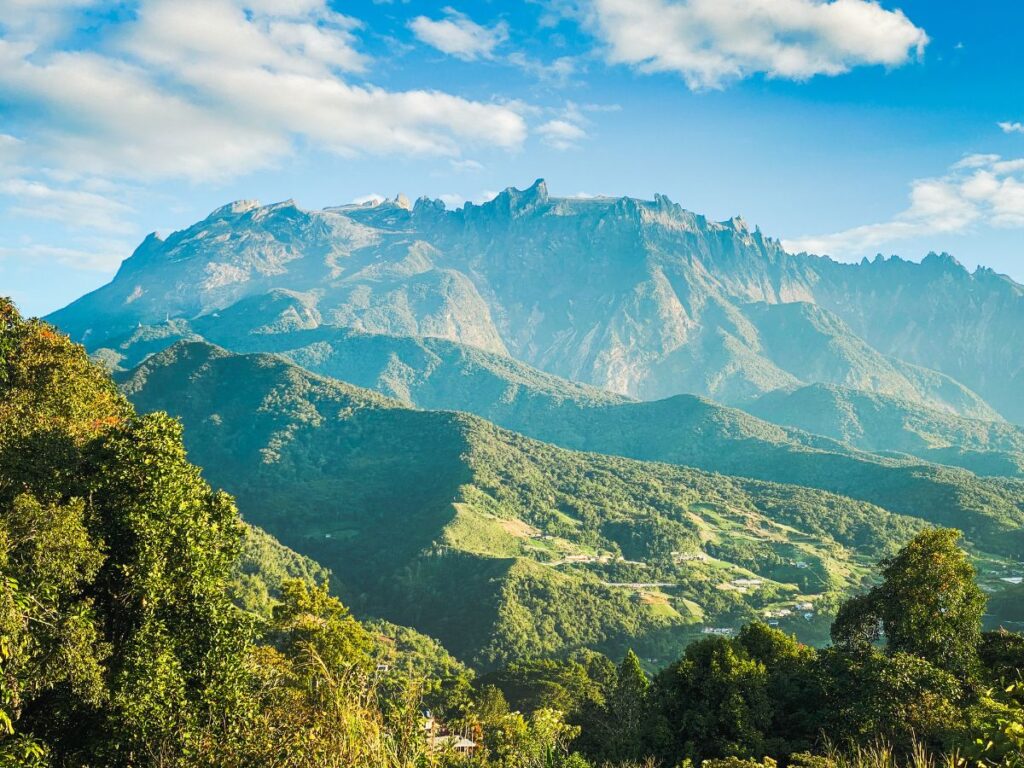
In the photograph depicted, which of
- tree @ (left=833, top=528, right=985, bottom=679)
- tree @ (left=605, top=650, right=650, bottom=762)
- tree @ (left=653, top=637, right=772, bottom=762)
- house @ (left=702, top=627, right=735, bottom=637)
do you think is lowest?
house @ (left=702, top=627, right=735, bottom=637)

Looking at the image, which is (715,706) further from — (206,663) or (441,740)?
(206,663)

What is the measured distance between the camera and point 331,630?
43.0 m

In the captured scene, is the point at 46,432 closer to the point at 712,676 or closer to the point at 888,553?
the point at 712,676

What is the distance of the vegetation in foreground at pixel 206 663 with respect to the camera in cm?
1422

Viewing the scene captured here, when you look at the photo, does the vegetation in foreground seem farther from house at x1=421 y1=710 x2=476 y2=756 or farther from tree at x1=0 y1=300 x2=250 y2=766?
house at x1=421 y1=710 x2=476 y2=756

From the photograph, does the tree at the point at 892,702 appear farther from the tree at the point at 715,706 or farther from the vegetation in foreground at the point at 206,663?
the tree at the point at 715,706

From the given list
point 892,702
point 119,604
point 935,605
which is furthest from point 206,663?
point 935,605

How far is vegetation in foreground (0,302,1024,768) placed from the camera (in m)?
14.2

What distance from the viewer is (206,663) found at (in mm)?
17734

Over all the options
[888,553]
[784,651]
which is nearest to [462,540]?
[888,553]

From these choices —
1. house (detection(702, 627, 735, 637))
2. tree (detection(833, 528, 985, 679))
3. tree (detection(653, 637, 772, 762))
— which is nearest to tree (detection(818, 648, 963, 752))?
tree (detection(653, 637, 772, 762))

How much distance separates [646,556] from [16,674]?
18543 cm

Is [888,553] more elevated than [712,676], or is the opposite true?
[712,676]

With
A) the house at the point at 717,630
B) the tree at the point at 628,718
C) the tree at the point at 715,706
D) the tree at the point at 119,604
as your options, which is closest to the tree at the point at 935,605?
the tree at the point at 715,706
